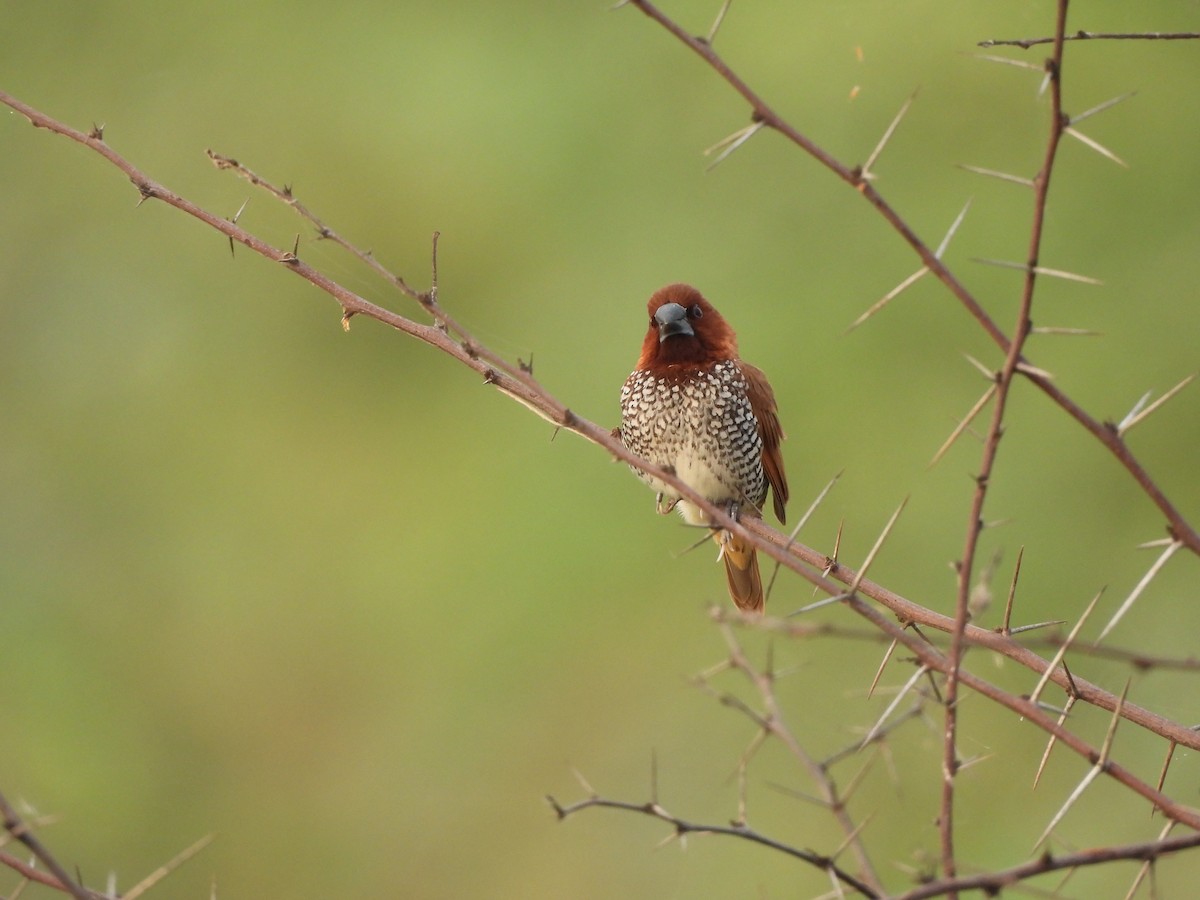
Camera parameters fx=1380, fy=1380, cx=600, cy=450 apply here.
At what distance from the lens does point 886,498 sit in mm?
9805

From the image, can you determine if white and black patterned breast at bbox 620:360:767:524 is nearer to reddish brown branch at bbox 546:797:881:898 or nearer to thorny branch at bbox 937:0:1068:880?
reddish brown branch at bbox 546:797:881:898

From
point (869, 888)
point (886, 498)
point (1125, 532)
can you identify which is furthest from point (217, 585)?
point (869, 888)

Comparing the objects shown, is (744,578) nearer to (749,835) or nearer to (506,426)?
(749,835)

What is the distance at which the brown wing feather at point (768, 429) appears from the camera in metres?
5.23

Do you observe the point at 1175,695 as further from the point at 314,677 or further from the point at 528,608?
the point at 314,677

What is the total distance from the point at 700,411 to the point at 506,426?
7501 millimetres

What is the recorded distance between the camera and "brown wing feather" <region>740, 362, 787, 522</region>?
5227 mm

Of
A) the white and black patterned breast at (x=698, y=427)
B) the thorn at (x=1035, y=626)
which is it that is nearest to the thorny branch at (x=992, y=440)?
the thorn at (x=1035, y=626)

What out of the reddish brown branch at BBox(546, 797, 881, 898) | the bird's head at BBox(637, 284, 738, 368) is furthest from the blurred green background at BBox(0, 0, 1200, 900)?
the reddish brown branch at BBox(546, 797, 881, 898)

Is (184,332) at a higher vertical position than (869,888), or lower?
higher

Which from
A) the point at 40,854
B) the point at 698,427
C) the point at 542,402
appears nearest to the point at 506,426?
the point at 698,427

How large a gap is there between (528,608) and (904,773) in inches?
131

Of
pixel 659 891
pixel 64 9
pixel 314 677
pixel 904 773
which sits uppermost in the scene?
pixel 64 9

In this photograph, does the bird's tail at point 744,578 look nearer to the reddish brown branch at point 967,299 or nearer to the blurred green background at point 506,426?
the reddish brown branch at point 967,299
